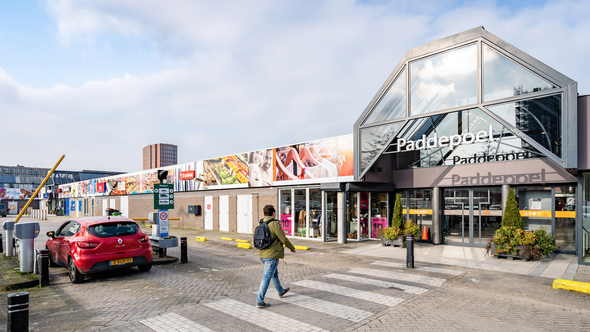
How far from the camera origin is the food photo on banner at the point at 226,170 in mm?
21625

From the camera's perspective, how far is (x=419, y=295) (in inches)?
287

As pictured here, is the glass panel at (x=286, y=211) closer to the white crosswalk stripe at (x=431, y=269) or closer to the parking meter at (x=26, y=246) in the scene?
the white crosswalk stripe at (x=431, y=269)

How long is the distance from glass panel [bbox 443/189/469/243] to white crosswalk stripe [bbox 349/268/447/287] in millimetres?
6680

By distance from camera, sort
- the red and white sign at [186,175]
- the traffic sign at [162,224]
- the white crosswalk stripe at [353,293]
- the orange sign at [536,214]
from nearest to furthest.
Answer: the white crosswalk stripe at [353,293] → the orange sign at [536,214] → the traffic sign at [162,224] → the red and white sign at [186,175]

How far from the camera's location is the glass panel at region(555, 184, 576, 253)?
12.2m

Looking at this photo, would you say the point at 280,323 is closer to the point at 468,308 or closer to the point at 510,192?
the point at 468,308

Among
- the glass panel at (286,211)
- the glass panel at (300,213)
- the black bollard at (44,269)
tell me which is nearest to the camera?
the black bollard at (44,269)

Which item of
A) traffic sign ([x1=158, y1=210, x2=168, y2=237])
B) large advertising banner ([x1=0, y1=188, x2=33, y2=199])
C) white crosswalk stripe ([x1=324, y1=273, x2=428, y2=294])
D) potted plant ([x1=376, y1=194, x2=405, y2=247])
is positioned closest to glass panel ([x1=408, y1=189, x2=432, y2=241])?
potted plant ([x1=376, y1=194, x2=405, y2=247])

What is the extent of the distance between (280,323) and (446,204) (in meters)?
11.9

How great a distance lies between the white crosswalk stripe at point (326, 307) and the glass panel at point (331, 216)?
9509mm

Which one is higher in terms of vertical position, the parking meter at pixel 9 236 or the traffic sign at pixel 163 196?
the traffic sign at pixel 163 196

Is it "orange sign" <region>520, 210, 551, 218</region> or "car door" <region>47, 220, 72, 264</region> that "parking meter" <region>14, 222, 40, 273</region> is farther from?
"orange sign" <region>520, 210, 551, 218</region>

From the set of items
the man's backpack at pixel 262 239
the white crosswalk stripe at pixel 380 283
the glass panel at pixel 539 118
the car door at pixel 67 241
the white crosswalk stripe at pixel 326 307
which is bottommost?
the white crosswalk stripe at pixel 380 283

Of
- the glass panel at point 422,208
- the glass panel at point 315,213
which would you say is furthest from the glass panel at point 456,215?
the glass panel at point 315,213
